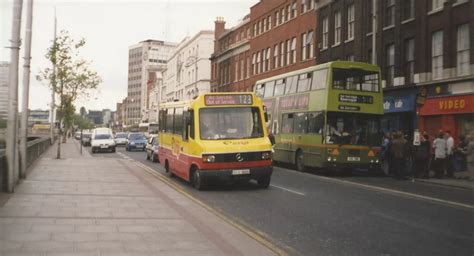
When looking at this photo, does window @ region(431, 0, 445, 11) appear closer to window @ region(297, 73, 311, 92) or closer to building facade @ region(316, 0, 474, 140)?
building facade @ region(316, 0, 474, 140)

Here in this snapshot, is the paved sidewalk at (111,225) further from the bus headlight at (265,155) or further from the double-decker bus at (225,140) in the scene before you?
the bus headlight at (265,155)

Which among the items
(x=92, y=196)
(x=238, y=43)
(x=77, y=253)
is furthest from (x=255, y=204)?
(x=238, y=43)

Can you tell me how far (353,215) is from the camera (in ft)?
35.9

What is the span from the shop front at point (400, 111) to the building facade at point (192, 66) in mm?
51648

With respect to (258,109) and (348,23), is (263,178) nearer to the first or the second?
(258,109)

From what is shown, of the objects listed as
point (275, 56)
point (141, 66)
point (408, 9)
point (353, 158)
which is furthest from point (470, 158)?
point (141, 66)

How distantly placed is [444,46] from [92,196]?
20.2 metres

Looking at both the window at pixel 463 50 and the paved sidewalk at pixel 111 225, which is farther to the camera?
the window at pixel 463 50

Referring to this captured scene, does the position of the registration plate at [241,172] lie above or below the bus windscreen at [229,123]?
below

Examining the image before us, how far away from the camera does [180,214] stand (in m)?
10.2

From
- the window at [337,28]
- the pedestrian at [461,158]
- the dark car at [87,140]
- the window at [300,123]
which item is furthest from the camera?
the dark car at [87,140]

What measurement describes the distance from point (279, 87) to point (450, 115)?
8.27 metres

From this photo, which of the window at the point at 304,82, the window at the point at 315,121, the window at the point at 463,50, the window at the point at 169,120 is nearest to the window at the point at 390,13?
the window at the point at 463,50

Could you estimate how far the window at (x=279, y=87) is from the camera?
83.4 ft
